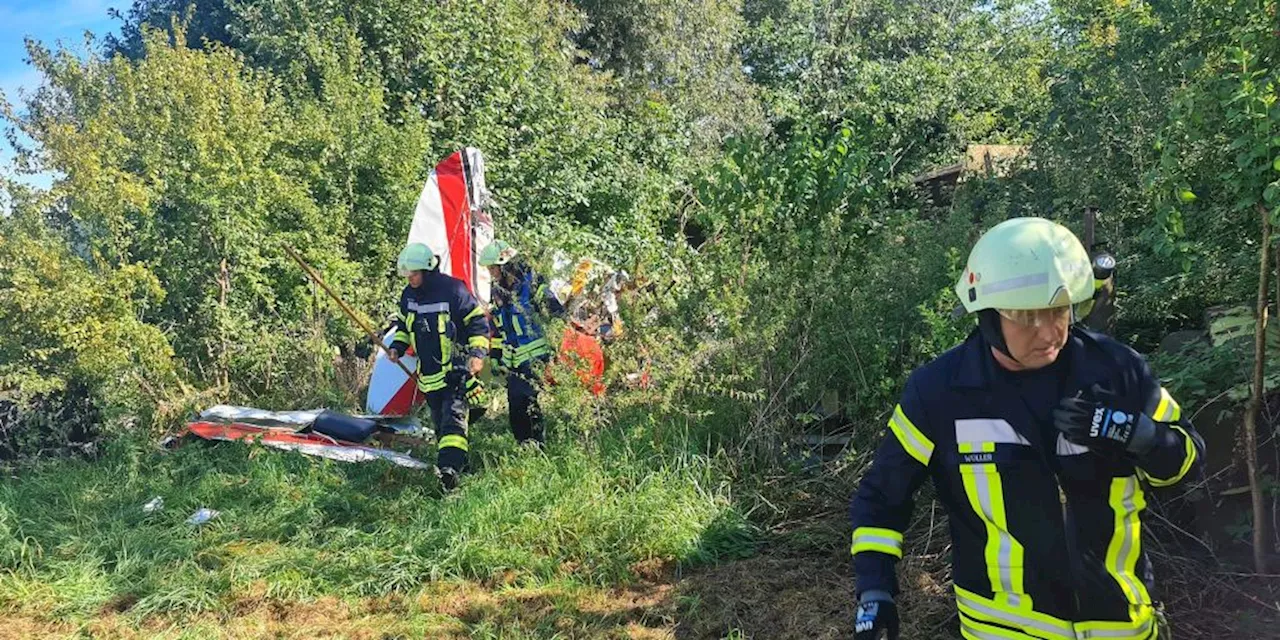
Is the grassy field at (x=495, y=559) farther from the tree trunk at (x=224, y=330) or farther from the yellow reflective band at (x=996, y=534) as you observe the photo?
the tree trunk at (x=224, y=330)

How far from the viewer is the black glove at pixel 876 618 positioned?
1.97 metres

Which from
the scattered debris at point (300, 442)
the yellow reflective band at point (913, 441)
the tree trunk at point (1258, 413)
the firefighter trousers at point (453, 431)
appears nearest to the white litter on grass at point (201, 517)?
the scattered debris at point (300, 442)

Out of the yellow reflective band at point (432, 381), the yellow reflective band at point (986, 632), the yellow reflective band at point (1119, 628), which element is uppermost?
the yellow reflective band at point (432, 381)

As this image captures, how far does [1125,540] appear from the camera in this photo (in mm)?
1851

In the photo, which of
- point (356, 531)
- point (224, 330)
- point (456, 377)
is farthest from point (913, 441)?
point (224, 330)

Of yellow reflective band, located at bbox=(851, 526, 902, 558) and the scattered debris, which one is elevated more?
yellow reflective band, located at bbox=(851, 526, 902, 558)

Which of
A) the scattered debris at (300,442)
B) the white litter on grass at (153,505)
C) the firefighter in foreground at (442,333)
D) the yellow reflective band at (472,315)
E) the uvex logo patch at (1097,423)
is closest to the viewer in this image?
the uvex logo patch at (1097,423)

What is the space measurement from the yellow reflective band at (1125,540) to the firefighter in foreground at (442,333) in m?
4.95

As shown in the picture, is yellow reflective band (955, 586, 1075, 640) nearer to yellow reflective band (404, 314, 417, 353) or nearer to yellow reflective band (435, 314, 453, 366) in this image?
yellow reflective band (435, 314, 453, 366)

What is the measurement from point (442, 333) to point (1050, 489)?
17.0ft

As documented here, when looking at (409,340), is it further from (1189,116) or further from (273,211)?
(1189,116)

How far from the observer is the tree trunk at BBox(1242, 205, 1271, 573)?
3.09 meters

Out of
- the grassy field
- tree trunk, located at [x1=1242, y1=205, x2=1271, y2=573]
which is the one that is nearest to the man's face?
tree trunk, located at [x1=1242, y1=205, x2=1271, y2=573]

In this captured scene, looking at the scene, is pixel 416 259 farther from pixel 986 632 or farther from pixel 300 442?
pixel 986 632
